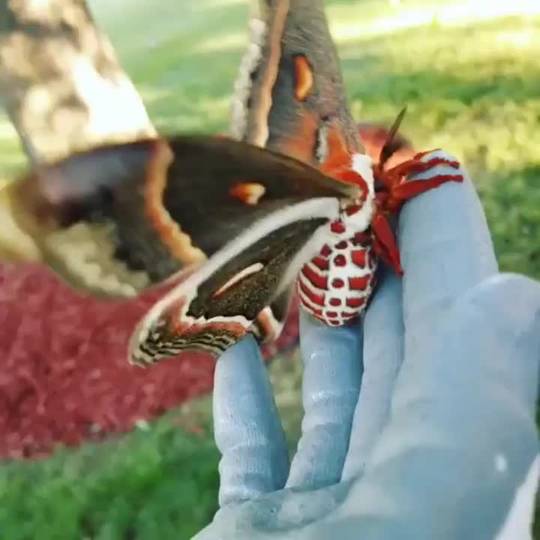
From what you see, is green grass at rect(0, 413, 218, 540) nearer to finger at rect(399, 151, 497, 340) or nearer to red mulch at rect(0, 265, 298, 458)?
red mulch at rect(0, 265, 298, 458)

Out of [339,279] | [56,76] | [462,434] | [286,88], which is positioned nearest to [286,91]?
[286,88]

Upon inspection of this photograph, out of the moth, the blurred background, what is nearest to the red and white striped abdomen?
the moth

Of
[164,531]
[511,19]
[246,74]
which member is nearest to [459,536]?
[246,74]

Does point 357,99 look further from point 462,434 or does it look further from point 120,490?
point 462,434

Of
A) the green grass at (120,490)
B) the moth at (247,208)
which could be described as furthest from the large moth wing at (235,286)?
the green grass at (120,490)

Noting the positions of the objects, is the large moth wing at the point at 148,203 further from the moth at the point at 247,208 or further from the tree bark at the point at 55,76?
the tree bark at the point at 55,76

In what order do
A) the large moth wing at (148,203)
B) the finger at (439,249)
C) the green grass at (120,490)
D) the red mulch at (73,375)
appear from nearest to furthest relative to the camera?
the large moth wing at (148,203) < the finger at (439,249) < the green grass at (120,490) < the red mulch at (73,375)
